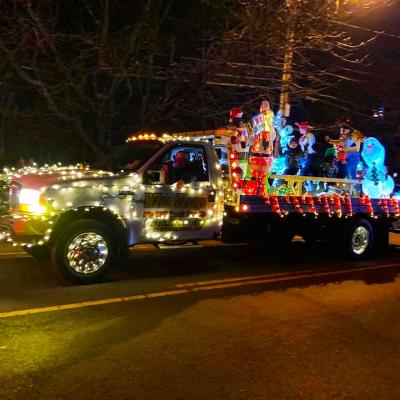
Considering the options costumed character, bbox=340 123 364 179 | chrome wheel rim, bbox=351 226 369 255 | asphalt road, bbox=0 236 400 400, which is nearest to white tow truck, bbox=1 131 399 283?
asphalt road, bbox=0 236 400 400

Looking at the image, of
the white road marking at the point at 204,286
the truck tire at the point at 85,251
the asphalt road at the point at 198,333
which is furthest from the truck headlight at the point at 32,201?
the white road marking at the point at 204,286

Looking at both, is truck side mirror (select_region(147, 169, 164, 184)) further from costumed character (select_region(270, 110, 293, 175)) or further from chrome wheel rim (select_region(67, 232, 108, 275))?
costumed character (select_region(270, 110, 293, 175))

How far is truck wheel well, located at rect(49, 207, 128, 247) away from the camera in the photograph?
24.5 feet

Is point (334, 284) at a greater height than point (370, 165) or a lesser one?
lesser

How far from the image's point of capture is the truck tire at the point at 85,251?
742 cm

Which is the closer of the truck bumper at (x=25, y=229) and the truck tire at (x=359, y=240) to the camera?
the truck bumper at (x=25, y=229)

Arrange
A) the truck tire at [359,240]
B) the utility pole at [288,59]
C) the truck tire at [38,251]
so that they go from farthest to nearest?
the utility pole at [288,59] → the truck tire at [359,240] → the truck tire at [38,251]

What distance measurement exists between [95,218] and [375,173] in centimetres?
639

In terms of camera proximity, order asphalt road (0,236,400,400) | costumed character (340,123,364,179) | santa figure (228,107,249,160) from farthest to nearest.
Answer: costumed character (340,123,364,179), santa figure (228,107,249,160), asphalt road (0,236,400,400)

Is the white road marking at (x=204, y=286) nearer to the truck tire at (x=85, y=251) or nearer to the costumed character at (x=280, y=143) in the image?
the truck tire at (x=85, y=251)

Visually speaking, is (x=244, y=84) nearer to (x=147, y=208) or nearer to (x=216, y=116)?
(x=216, y=116)

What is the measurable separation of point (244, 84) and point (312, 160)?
15.3ft

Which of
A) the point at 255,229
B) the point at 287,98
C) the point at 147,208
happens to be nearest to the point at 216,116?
the point at 287,98

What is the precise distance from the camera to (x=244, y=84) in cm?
1567
